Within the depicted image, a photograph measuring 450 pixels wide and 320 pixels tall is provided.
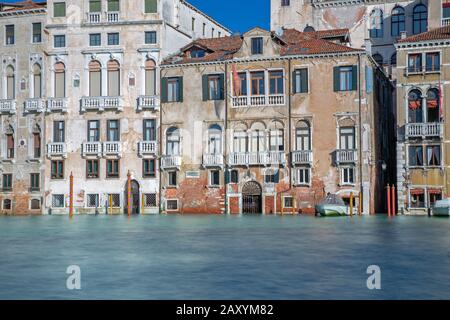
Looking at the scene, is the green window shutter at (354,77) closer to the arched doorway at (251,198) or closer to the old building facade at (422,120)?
the old building facade at (422,120)

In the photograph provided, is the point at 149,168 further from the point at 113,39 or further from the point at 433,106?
the point at 433,106

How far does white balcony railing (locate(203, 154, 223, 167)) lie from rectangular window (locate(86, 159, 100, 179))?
5901 millimetres

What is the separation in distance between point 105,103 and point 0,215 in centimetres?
826

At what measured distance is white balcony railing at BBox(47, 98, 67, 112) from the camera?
143ft

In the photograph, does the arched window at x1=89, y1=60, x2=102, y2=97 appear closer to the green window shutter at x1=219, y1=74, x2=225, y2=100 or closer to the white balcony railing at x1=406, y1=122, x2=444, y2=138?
the green window shutter at x1=219, y1=74, x2=225, y2=100

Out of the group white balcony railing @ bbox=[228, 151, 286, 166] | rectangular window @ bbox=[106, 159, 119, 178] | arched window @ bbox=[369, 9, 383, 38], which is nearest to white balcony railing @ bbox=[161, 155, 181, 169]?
rectangular window @ bbox=[106, 159, 119, 178]

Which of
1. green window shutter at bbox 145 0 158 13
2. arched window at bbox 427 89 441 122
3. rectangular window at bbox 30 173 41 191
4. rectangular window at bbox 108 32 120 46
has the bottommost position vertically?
rectangular window at bbox 30 173 41 191

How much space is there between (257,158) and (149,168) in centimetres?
592

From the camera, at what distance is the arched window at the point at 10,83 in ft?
147

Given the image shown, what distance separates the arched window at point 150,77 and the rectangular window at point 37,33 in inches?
247

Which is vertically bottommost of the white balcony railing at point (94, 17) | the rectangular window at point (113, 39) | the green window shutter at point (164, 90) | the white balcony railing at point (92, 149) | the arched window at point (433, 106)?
the white balcony railing at point (92, 149)

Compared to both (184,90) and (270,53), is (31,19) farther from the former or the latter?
(270,53)

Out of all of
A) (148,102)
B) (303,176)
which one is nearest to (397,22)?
(303,176)

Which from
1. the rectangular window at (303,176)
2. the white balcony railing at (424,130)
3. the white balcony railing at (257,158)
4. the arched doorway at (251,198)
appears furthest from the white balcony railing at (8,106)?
the white balcony railing at (424,130)
